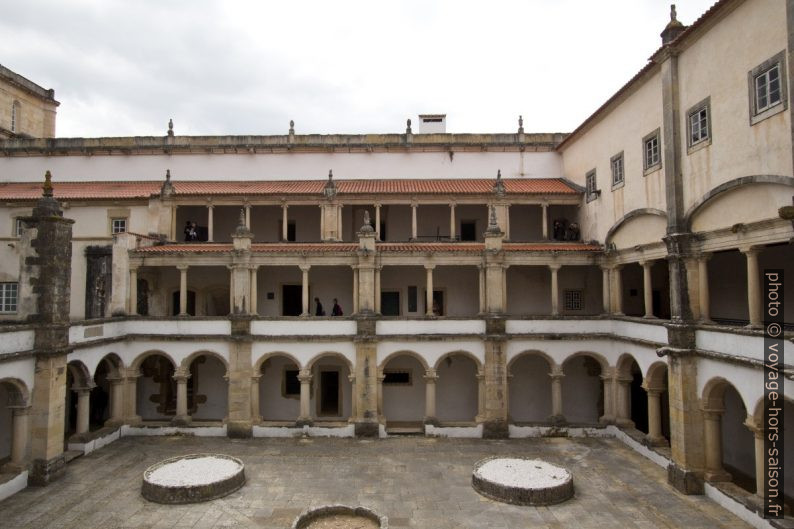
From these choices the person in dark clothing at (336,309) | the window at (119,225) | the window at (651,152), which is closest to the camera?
the window at (651,152)

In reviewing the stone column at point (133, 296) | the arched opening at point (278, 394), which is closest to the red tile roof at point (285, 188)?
the stone column at point (133, 296)

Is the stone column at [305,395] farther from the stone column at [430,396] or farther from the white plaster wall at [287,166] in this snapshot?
the white plaster wall at [287,166]

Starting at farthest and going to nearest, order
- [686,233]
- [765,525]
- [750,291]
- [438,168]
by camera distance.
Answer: [438,168] < [686,233] < [750,291] < [765,525]

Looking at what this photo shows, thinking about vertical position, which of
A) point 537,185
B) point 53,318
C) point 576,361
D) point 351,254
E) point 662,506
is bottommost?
point 662,506

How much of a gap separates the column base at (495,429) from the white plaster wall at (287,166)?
13716 millimetres

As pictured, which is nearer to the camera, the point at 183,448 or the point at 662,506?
the point at 662,506

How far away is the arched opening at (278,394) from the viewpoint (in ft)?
82.2

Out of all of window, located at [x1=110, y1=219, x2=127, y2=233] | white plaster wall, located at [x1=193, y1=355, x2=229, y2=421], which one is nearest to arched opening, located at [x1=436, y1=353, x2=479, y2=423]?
Answer: white plaster wall, located at [x1=193, y1=355, x2=229, y2=421]

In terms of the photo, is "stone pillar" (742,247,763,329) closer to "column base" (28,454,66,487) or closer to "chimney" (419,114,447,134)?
"chimney" (419,114,447,134)

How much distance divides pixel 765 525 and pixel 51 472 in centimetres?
→ 2100

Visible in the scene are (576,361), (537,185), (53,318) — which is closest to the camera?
(53,318)

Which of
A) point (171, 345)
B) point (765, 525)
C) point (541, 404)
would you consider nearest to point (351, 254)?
point (171, 345)

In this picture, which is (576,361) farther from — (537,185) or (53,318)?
(53,318)

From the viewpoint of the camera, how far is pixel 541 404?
81.7ft
